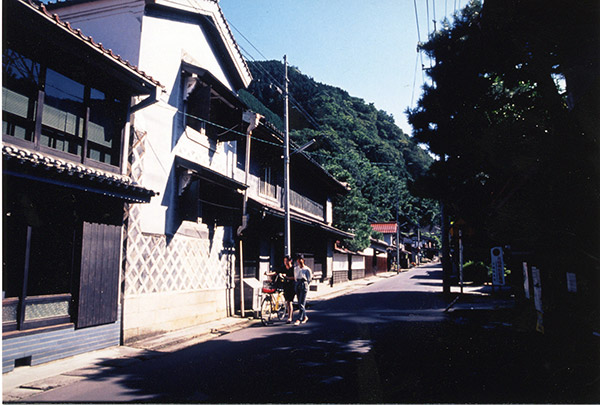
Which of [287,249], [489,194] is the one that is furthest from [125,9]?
[489,194]

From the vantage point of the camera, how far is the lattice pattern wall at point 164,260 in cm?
857

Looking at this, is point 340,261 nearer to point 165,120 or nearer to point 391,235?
point 165,120

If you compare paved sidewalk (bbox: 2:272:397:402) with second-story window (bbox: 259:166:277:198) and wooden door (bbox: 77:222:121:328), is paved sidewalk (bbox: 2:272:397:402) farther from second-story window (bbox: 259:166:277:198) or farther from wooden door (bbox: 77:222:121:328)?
second-story window (bbox: 259:166:277:198)

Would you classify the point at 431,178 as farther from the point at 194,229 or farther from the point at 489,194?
the point at 194,229

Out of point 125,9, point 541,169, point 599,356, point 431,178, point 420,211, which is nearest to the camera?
point 541,169

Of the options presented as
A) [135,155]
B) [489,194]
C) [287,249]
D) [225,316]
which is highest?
[135,155]

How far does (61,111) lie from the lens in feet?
25.2

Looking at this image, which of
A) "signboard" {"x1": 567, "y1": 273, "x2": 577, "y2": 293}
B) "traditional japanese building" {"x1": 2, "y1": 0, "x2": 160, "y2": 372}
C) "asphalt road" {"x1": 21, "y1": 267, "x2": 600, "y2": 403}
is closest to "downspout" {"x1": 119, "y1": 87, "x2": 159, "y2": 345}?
"traditional japanese building" {"x1": 2, "y1": 0, "x2": 160, "y2": 372}

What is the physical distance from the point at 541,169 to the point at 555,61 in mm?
1936

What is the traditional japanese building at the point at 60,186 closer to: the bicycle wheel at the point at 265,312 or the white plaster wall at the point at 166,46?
the white plaster wall at the point at 166,46

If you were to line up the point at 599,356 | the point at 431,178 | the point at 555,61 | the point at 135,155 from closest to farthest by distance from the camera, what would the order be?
the point at 599,356
the point at 555,61
the point at 135,155
the point at 431,178

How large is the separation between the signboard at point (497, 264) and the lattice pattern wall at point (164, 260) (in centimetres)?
1224

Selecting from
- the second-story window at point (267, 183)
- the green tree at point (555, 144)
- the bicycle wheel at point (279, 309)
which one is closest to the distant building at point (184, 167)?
the bicycle wheel at point (279, 309)

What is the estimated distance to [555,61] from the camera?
5.32 metres
